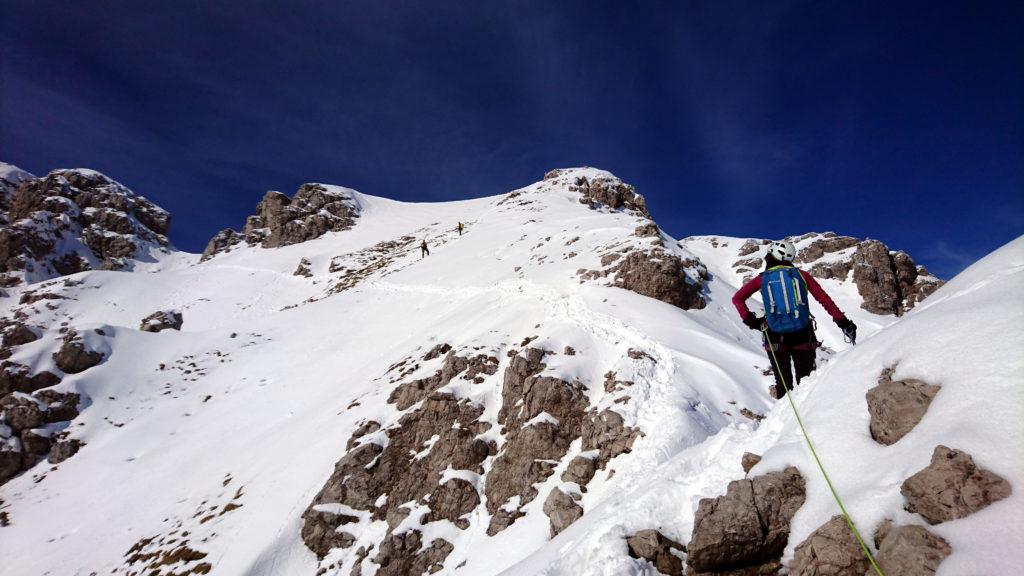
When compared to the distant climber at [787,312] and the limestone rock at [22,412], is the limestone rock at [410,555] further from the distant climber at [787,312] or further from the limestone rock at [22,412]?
the limestone rock at [22,412]

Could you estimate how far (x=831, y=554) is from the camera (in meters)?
3.92

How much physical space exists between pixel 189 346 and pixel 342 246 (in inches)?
1881

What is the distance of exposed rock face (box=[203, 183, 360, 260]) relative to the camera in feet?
303

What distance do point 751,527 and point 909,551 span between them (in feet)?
5.22

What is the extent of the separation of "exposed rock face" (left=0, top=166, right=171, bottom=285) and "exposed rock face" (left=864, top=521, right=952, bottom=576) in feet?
399

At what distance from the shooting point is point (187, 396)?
30.6 m

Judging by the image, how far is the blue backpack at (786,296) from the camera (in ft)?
24.6

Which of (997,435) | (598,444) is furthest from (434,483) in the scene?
(997,435)

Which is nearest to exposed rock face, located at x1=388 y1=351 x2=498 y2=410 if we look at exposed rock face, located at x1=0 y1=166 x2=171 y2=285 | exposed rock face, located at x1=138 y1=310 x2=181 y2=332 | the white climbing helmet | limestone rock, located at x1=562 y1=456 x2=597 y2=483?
limestone rock, located at x1=562 y1=456 x2=597 y2=483

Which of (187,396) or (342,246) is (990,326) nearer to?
(187,396)

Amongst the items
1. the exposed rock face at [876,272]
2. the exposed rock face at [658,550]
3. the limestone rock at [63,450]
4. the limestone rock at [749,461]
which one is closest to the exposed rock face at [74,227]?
the limestone rock at [63,450]

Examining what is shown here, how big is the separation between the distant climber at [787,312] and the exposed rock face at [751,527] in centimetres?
297

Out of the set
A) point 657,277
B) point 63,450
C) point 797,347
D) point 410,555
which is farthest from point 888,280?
point 63,450

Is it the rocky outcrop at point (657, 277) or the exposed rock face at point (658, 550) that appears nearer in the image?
Result: the exposed rock face at point (658, 550)
